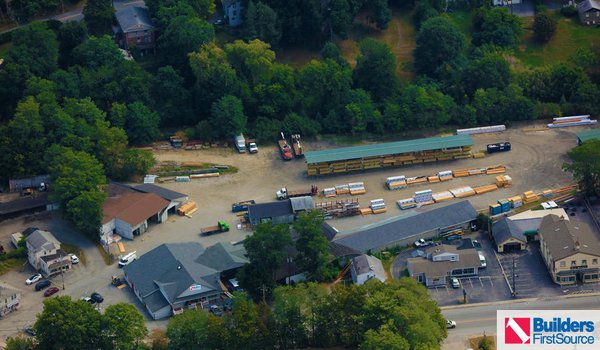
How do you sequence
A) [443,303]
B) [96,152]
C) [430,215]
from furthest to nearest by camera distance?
[96,152] < [430,215] < [443,303]

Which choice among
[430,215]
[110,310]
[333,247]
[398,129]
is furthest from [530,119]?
[110,310]

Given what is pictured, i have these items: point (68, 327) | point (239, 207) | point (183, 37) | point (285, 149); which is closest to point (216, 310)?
point (68, 327)

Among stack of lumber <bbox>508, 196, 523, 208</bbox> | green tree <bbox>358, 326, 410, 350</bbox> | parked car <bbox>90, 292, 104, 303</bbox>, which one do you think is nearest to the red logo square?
green tree <bbox>358, 326, 410, 350</bbox>

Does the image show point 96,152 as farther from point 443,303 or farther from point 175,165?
point 443,303

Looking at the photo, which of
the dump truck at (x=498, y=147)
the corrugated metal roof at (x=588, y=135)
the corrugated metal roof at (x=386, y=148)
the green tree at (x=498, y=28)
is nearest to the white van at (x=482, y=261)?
the corrugated metal roof at (x=386, y=148)

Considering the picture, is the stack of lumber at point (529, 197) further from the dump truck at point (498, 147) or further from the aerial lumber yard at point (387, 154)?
the aerial lumber yard at point (387, 154)

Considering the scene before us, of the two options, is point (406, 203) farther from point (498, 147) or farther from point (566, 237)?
point (566, 237)
